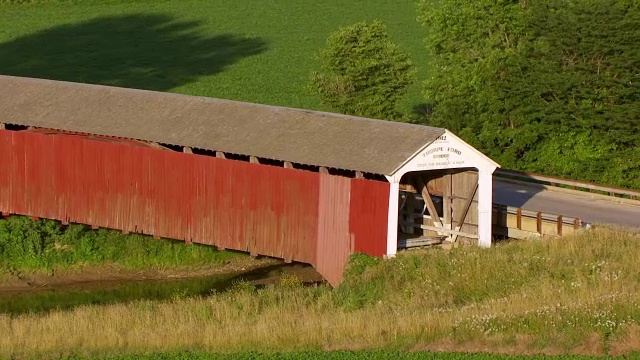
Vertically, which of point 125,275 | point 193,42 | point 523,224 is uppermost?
point 193,42

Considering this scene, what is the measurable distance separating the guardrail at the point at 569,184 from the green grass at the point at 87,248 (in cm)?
890

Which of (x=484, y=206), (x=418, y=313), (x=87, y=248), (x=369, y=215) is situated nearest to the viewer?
(x=418, y=313)

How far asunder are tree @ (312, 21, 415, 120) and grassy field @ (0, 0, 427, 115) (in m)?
7.35

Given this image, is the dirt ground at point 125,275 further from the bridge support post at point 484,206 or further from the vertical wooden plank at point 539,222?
the vertical wooden plank at point 539,222

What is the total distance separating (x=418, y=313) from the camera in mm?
23797

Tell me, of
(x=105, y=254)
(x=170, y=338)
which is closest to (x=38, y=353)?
(x=170, y=338)

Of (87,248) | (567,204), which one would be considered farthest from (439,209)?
(87,248)

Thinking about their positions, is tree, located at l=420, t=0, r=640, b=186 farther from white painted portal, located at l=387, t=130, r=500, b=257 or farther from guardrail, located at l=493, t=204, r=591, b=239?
white painted portal, located at l=387, t=130, r=500, b=257


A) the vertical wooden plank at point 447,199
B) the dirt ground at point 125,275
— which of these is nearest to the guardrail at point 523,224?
the vertical wooden plank at point 447,199

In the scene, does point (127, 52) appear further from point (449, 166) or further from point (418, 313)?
point (418, 313)

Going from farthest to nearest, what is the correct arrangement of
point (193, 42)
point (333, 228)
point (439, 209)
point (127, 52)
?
point (193, 42), point (127, 52), point (439, 209), point (333, 228)

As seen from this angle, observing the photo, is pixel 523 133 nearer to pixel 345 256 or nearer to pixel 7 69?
pixel 345 256

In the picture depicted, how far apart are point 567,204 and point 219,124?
30.1 ft

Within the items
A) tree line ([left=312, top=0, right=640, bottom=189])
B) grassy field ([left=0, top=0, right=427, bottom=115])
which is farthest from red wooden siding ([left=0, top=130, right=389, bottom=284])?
grassy field ([left=0, top=0, right=427, bottom=115])
